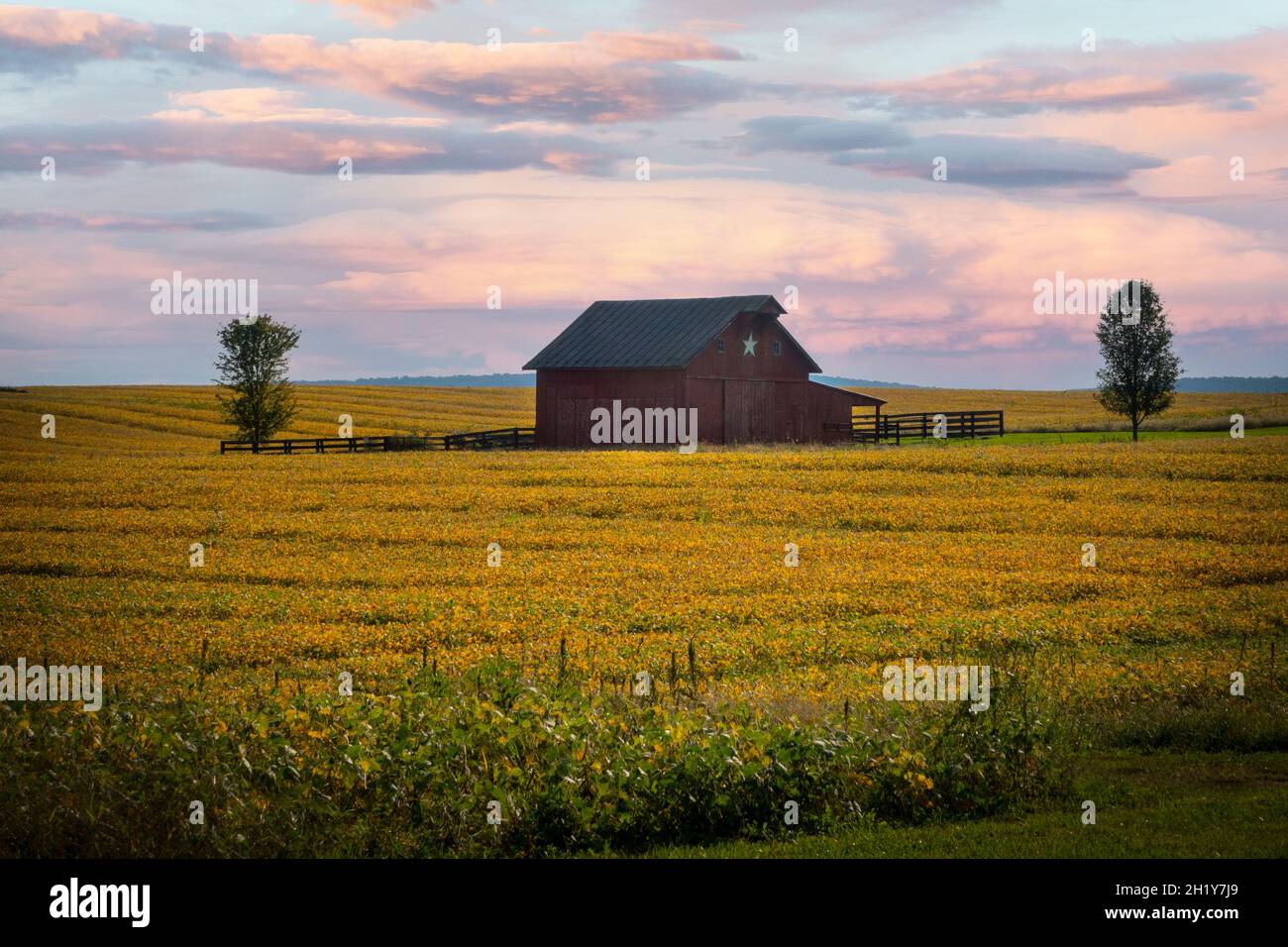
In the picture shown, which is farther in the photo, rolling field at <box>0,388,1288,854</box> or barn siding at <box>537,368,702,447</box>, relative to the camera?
barn siding at <box>537,368,702,447</box>

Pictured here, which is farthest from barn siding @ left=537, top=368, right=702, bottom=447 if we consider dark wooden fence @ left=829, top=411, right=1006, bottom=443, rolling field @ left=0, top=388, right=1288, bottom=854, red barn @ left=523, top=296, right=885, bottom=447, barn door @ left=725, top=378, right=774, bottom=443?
dark wooden fence @ left=829, top=411, right=1006, bottom=443

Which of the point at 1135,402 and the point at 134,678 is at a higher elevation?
the point at 1135,402

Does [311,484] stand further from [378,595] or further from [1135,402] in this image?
[1135,402]

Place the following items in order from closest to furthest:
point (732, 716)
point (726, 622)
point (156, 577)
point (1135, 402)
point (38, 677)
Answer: point (732, 716) < point (38, 677) < point (726, 622) < point (156, 577) < point (1135, 402)

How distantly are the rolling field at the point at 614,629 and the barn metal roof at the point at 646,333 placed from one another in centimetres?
1039

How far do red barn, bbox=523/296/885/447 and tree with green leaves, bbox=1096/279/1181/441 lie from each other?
18477mm

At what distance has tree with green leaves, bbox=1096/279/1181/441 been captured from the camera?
76188 mm

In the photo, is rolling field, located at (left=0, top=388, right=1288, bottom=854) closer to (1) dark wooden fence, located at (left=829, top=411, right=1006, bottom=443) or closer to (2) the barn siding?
(2) the barn siding

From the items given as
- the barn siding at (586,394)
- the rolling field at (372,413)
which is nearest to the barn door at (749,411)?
the barn siding at (586,394)

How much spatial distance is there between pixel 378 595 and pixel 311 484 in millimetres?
23606

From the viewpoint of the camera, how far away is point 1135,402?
249ft

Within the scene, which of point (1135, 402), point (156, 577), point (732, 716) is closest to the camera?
point (732, 716)
